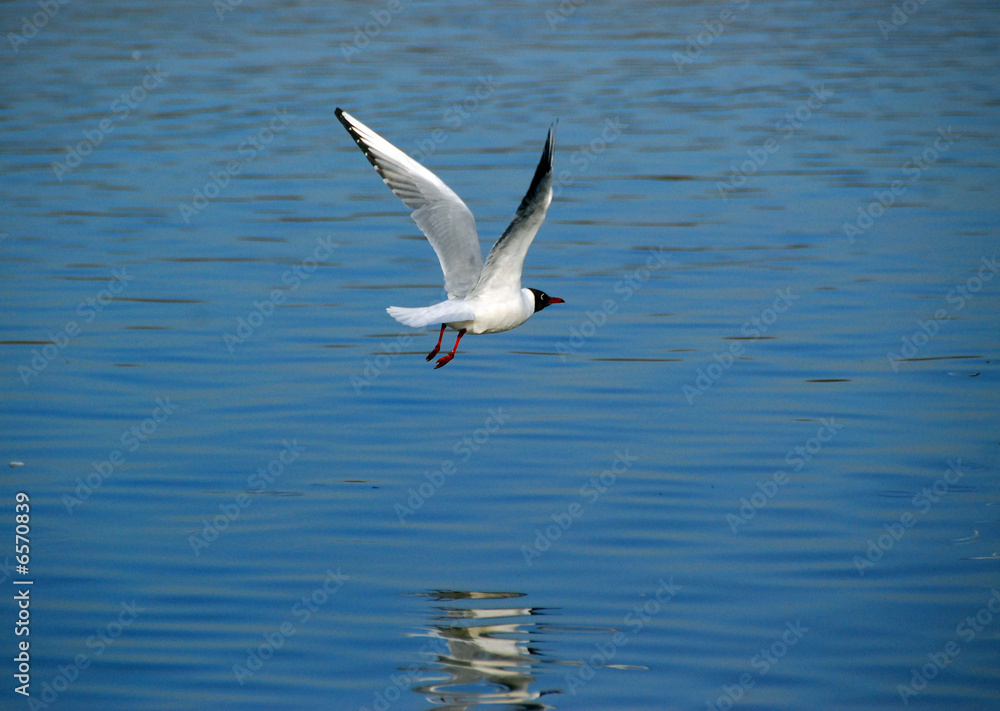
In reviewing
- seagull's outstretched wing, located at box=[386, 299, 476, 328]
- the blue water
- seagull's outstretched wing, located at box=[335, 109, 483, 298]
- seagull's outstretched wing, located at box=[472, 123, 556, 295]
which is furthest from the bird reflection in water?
seagull's outstretched wing, located at box=[335, 109, 483, 298]

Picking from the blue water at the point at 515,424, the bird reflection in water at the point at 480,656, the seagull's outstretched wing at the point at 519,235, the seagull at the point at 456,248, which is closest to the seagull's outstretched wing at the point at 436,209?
the seagull at the point at 456,248

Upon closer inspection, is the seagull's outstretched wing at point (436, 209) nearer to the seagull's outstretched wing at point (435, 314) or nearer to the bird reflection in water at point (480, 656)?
the seagull's outstretched wing at point (435, 314)

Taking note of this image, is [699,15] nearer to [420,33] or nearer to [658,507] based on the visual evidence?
[420,33]

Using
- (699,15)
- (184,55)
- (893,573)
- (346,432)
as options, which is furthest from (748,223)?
(699,15)

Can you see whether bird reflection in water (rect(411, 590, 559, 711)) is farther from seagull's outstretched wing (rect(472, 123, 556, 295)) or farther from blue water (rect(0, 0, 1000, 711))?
seagull's outstretched wing (rect(472, 123, 556, 295))

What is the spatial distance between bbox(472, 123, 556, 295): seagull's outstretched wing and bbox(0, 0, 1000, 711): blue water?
1.44 m

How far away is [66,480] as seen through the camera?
33.2 feet

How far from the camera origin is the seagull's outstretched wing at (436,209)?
34.4 feet

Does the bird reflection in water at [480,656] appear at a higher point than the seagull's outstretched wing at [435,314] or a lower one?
lower

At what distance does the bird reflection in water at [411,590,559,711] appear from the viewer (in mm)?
7184

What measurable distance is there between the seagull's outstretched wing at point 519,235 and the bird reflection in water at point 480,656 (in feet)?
8.24

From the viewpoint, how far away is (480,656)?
749 centimetres

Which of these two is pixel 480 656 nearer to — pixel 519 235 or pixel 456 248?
pixel 519 235

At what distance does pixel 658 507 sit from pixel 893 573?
1.74m
